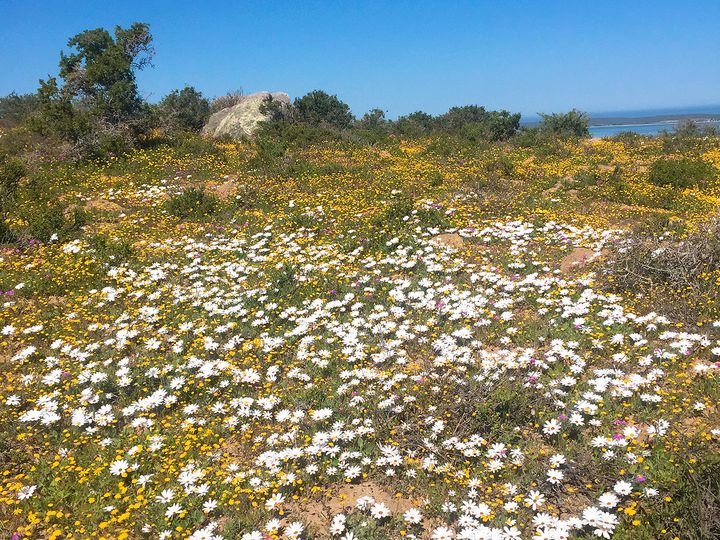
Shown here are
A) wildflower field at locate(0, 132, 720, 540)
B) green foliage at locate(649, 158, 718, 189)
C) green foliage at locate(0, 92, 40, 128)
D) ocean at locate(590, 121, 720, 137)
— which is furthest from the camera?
green foliage at locate(0, 92, 40, 128)

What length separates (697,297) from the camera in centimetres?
770

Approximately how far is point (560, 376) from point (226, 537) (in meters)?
4.96

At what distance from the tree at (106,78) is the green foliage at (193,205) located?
931 centimetres

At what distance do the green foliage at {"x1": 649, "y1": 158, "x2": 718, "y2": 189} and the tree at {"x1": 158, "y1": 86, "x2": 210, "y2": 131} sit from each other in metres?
23.4

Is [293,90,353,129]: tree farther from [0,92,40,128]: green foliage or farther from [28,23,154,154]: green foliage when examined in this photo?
[0,92,40,128]: green foliage

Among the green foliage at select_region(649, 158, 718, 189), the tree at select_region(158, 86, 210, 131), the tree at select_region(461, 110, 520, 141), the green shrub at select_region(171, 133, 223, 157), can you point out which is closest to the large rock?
the tree at select_region(158, 86, 210, 131)

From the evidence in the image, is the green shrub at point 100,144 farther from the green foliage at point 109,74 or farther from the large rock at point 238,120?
the large rock at point 238,120

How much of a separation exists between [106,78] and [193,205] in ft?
43.7

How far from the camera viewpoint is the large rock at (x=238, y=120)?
96.4 ft

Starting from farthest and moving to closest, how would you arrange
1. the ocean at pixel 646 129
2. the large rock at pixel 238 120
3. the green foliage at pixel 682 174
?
the ocean at pixel 646 129
the large rock at pixel 238 120
the green foliage at pixel 682 174

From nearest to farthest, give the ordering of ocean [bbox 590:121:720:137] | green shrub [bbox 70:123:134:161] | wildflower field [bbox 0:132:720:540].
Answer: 1. wildflower field [bbox 0:132:720:540]
2. green shrub [bbox 70:123:134:161]
3. ocean [bbox 590:121:720:137]

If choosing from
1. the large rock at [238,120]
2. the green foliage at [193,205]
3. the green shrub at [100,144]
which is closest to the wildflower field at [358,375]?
the green foliage at [193,205]

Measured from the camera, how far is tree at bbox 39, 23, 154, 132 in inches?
868

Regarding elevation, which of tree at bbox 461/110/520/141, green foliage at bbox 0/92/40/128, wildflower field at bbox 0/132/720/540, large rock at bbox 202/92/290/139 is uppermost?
green foliage at bbox 0/92/40/128
